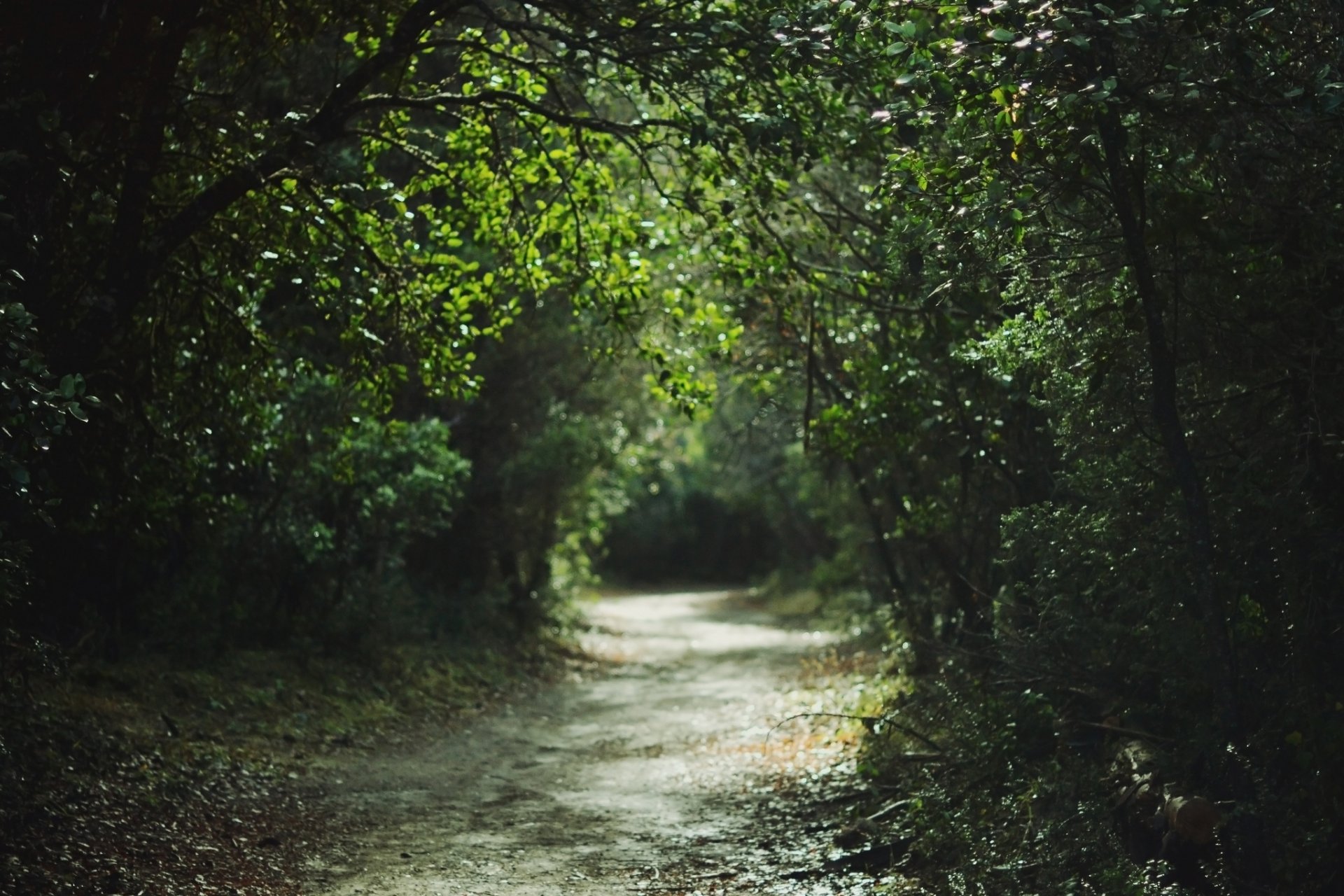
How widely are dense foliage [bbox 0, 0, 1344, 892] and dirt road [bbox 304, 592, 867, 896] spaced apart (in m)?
1.66

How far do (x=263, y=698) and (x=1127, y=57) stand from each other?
975 centimetres

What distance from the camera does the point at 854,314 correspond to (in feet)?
39.3

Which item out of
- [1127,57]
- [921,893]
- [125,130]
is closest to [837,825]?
[921,893]

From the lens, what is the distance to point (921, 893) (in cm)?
730

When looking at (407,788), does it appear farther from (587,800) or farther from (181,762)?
(181,762)

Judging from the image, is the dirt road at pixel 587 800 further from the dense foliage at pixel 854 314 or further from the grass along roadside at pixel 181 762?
the dense foliage at pixel 854 314

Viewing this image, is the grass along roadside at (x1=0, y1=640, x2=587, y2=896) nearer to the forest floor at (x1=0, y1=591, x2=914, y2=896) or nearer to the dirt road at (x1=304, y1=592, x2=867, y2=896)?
the forest floor at (x1=0, y1=591, x2=914, y2=896)

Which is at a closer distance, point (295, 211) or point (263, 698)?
point (295, 211)

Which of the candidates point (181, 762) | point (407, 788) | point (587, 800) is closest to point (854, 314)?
point (587, 800)

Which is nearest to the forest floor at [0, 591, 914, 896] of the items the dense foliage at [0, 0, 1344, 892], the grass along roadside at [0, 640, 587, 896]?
the grass along roadside at [0, 640, 587, 896]

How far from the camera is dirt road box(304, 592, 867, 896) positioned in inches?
308

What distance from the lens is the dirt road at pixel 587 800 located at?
7816 millimetres

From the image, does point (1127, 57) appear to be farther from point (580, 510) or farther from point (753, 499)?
point (753, 499)

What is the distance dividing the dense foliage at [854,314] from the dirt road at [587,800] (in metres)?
1.66
